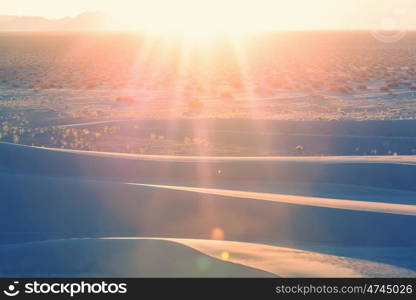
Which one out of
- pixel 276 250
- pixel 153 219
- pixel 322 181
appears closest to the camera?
pixel 276 250

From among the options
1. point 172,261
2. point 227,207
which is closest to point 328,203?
point 227,207

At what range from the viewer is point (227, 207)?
27.5ft

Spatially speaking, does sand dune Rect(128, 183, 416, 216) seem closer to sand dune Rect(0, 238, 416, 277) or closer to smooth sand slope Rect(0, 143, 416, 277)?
smooth sand slope Rect(0, 143, 416, 277)

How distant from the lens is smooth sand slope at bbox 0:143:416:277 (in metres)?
6.34

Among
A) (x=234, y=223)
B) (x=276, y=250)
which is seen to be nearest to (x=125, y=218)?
(x=234, y=223)

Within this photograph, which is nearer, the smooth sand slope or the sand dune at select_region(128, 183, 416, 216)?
the smooth sand slope

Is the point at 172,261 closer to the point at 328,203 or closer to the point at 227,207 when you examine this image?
the point at 227,207

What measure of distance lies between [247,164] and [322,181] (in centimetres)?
162

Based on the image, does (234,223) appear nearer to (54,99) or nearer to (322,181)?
(322,181)

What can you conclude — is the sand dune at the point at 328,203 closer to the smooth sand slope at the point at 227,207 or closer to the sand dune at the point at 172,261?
the smooth sand slope at the point at 227,207

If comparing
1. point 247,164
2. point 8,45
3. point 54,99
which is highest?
point 8,45

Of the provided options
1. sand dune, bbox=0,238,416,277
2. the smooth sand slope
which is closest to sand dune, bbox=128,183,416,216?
the smooth sand slope

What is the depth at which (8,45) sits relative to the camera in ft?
328

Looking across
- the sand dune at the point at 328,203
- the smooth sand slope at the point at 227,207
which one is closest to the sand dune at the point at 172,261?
the smooth sand slope at the point at 227,207
